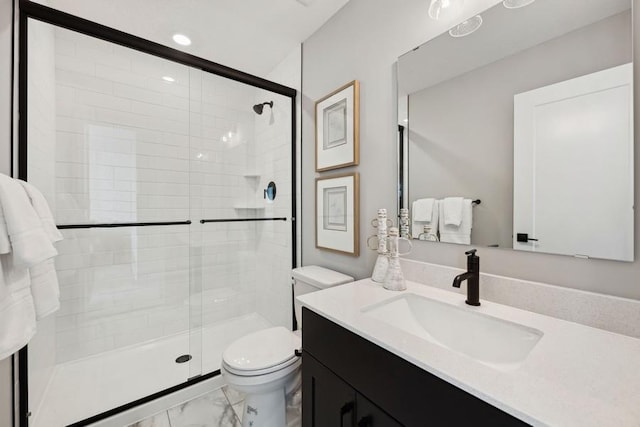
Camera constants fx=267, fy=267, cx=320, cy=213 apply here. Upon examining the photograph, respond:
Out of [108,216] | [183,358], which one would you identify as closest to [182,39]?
[108,216]

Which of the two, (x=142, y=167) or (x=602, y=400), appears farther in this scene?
(x=142, y=167)

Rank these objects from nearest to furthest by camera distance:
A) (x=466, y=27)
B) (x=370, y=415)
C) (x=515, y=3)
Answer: (x=370, y=415), (x=515, y=3), (x=466, y=27)

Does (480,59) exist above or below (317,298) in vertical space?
above

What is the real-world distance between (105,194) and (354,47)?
6.24 ft

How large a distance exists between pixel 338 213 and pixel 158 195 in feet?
4.65

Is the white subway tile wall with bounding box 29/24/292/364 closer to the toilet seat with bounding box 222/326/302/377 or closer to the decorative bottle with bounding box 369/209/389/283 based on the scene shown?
the toilet seat with bounding box 222/326/302/377

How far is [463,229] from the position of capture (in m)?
1.11

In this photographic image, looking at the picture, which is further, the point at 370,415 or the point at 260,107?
the point at 260,107

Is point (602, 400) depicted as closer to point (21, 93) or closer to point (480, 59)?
point (480, 59)

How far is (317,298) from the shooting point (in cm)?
105

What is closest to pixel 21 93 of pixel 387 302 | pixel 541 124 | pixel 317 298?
pixel 317 298

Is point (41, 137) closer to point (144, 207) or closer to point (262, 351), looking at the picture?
point (144, 207)

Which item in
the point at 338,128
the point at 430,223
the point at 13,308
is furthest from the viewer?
the point at 338,128

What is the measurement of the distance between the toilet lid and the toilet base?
19 cm
